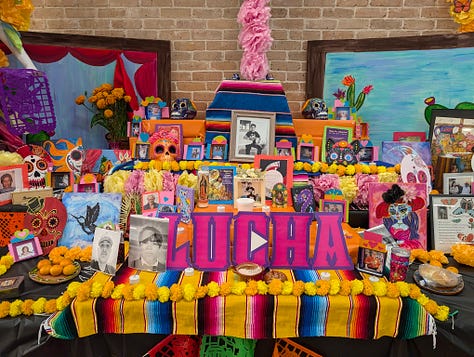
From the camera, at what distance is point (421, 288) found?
1.64 meters

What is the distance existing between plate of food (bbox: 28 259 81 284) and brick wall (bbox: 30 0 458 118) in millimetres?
2112

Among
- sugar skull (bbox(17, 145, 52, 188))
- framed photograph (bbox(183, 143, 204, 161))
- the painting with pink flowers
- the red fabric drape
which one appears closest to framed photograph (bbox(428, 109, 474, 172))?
the painting with pink flowers

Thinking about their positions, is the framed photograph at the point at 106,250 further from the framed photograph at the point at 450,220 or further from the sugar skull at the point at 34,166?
the framed photograph at the point at 450,220

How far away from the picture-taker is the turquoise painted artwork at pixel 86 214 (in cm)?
199

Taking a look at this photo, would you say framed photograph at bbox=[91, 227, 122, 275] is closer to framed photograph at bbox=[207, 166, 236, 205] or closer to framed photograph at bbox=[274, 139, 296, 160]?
framed photograph at bbox=[207, 166, 236, 205]

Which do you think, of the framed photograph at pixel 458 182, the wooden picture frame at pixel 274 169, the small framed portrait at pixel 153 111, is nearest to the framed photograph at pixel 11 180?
the small framed portrait at pixel 153 111

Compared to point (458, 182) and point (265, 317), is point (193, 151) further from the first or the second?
point (458, 182)

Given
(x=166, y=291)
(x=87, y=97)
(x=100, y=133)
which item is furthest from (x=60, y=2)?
(x=166, y=291)

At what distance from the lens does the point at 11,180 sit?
2100mm

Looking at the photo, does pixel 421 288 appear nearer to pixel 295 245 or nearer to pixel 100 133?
pixel 295 245

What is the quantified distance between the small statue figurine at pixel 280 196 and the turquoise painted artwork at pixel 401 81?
145 cm

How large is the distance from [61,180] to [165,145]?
2.65 ft

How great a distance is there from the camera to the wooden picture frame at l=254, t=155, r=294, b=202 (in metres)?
2.29

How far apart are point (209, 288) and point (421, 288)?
3.56ft
